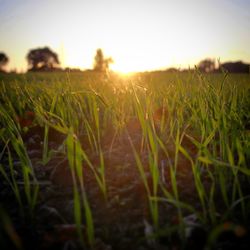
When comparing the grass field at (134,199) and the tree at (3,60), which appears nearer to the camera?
the grass field at (134,199)

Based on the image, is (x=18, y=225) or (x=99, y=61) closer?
(x=18, y=225)

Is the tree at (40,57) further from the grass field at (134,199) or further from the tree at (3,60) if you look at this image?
the grass field at (134,199)

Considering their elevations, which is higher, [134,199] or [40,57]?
[40,57]

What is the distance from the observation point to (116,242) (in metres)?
0.75

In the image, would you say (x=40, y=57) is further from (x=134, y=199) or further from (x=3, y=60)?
(x=134, y=199)

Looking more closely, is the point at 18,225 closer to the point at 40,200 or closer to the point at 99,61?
the point at 40,200

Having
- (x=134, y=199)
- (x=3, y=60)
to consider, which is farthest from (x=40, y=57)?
(x=134, y=199)

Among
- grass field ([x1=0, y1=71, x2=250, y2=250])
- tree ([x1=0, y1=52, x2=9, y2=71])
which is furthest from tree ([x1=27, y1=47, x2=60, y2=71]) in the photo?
grass field ([x1=0, y1=71, x2=250, y2=250])

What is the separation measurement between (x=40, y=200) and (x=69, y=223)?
0.18 meters

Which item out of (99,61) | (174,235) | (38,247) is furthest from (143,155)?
(99,61)

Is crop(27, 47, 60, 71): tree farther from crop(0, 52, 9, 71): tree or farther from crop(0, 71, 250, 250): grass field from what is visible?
crop(0, 71, 250, 250): grass field

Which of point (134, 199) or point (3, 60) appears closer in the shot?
point (134, 199)

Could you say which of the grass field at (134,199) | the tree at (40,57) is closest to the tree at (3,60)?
the tree at (40,57)

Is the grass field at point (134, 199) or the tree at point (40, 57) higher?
the tree at point (40, 57)
